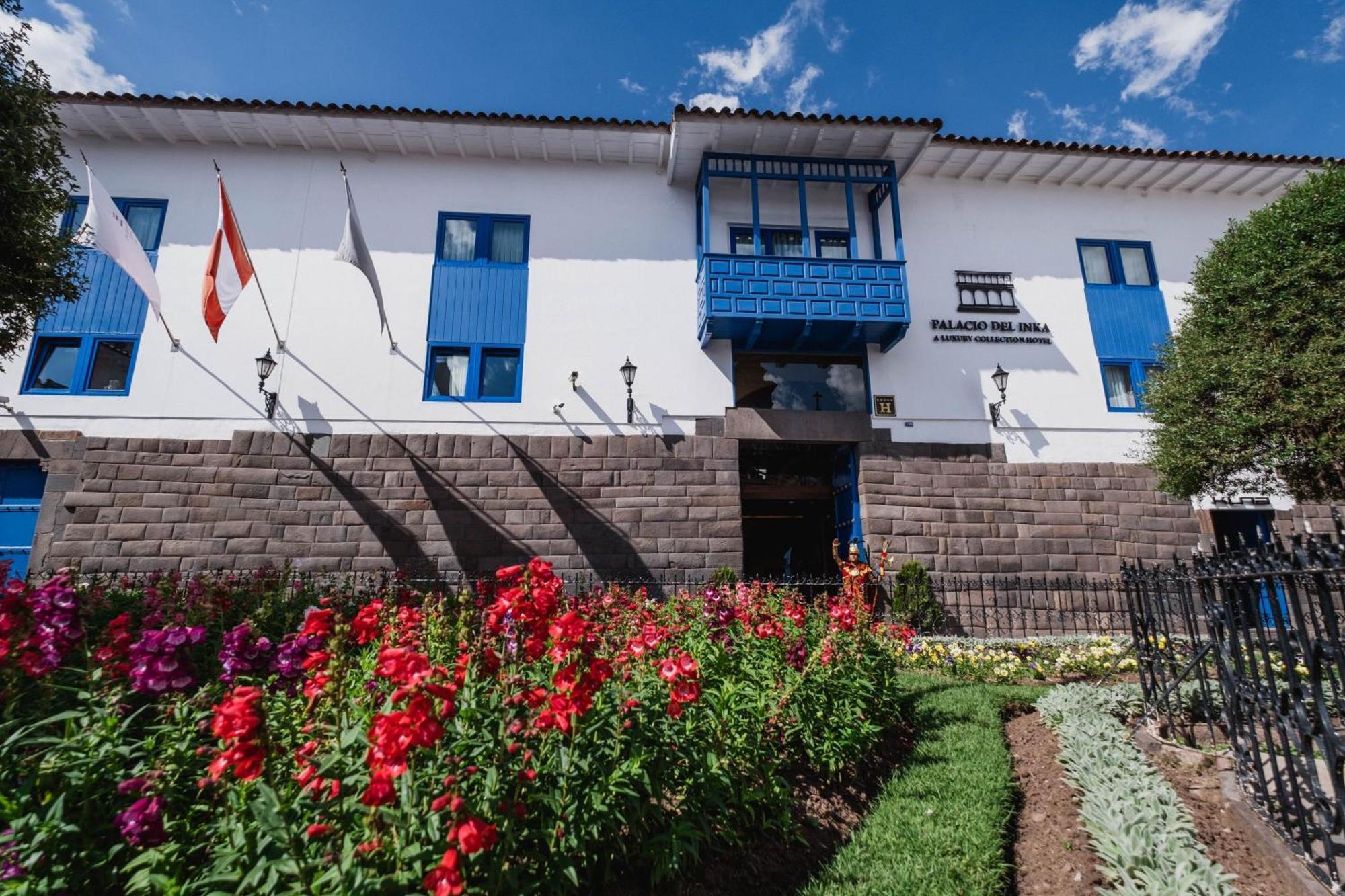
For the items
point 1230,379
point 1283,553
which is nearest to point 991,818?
point 1283,553

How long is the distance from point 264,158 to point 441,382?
6.15m

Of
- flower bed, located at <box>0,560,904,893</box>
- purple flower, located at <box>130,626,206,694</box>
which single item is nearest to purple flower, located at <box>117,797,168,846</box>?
flower bed, located at <box>0,560,904,893</box>

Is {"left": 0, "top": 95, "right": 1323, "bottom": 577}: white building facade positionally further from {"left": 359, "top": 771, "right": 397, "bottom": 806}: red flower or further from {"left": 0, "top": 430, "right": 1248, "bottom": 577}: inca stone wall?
{"left": 359, "top": 771, "right": 397, "bottom": 806}: red flower

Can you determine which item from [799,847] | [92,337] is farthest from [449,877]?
[92,337]

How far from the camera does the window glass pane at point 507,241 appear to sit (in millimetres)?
12648

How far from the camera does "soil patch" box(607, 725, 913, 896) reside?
3006 millimetres

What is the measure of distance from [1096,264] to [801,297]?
7.29m

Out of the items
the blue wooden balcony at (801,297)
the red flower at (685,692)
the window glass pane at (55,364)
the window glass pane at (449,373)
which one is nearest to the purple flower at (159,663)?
the red flower at (685,692)

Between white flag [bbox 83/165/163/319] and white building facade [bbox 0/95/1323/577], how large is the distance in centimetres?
248

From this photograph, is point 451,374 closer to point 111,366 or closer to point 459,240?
point 459,240

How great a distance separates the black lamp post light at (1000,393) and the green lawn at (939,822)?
8169mm

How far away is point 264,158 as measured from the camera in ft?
41.2

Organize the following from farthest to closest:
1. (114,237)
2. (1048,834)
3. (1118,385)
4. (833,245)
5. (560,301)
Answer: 1. (833,245)
2. (1118,385)
3. (560,301)
4. (114,237)
5. (1048,834)

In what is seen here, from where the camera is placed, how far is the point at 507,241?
12.8m
